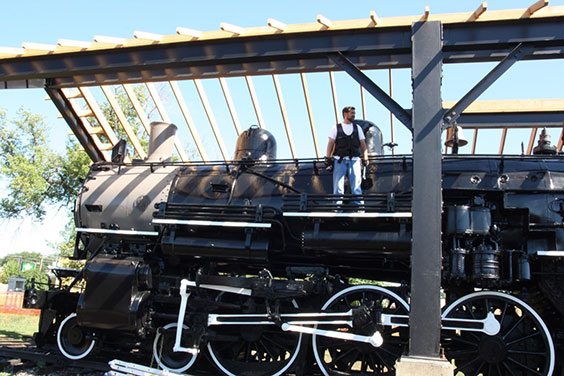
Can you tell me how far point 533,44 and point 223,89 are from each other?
715 cm

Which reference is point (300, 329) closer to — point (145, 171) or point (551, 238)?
point (551, 238)

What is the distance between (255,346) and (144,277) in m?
1.86

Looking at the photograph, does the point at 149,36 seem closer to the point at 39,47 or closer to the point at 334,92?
the point at 39,47

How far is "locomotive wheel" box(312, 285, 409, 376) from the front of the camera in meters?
6.17

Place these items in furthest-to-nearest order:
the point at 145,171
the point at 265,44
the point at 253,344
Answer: the point at 145,171 < the point at 253,344 < the point at 265,44

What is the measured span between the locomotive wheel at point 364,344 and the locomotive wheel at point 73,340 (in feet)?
12.0

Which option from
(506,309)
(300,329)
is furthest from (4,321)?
(506,309)

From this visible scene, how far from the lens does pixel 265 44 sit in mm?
6555

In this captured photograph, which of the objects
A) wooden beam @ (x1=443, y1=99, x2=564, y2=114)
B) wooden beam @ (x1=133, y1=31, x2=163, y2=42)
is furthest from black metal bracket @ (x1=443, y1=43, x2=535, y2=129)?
wooden beam @ (x1=443, y1=99, x2=564, y2=114)

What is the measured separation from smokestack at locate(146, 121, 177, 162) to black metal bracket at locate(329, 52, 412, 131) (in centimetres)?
394

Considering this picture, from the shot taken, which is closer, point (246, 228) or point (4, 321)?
point (246, 228)

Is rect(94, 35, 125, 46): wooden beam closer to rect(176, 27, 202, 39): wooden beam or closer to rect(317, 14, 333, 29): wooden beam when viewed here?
rect(176, 27, 202, 39): wooden beam

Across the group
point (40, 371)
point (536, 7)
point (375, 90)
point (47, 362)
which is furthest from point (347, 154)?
point (47, 362)

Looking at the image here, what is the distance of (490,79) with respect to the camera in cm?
562
